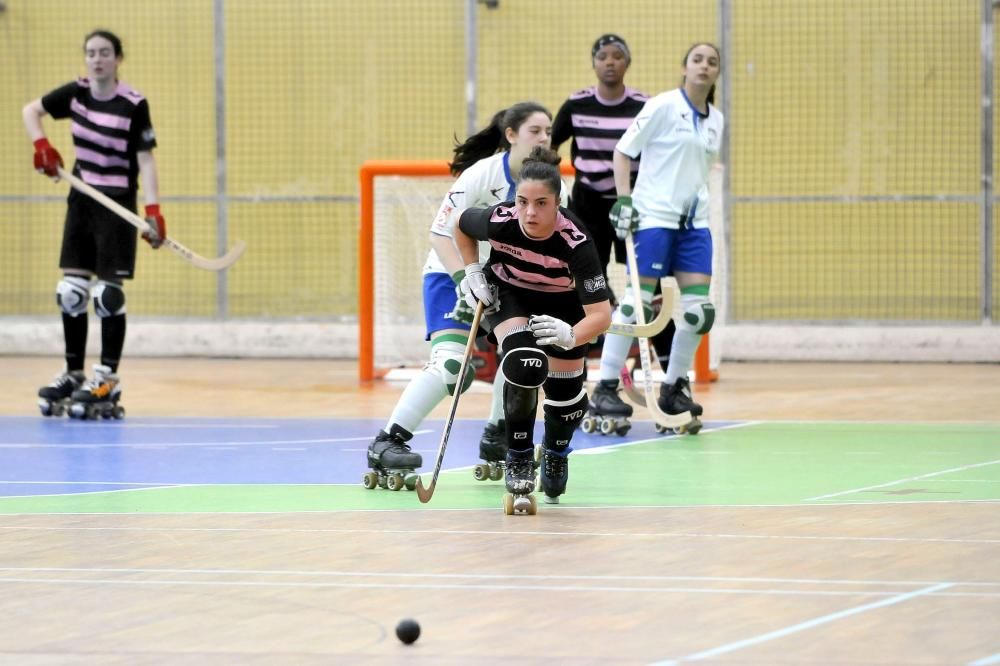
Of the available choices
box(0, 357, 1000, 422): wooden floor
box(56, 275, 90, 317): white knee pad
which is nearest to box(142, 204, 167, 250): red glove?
box(56, 275, 90, 317): white knee pad

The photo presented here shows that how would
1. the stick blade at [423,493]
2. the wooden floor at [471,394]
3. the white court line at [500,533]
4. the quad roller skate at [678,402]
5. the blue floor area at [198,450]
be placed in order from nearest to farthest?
the white court line at [500,533], the stick blade at [423,493], the blue floor area at [198,450], the quad roller skate at [678,402], the wooden floor at [471,394]

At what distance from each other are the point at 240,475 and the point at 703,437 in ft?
7.39

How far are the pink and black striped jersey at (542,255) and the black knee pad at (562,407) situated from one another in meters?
0.29

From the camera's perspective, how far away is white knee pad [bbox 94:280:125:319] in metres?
8.16

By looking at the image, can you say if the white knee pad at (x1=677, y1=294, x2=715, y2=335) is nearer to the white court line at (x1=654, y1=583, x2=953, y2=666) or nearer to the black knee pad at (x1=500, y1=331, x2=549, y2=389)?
the black knee pad at (x1=500, y1=331, x2=549, y2=389)

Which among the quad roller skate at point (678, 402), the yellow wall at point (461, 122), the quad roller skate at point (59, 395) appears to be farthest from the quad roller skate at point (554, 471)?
the yellow wall at point (461, 122)

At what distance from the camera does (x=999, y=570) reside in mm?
4227

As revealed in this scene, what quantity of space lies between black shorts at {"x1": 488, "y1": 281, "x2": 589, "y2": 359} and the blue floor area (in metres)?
1.08

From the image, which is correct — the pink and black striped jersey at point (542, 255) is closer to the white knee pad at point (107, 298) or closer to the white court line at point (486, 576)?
the white court line at point (486, 576)

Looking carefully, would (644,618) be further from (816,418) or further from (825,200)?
(825,200)

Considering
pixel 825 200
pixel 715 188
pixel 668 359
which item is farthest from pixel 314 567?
pixel 825 200

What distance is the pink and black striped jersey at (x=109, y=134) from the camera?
27.0 feet

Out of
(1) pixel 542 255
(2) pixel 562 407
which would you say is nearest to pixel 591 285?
(1) pixel 542 255

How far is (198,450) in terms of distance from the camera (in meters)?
7.03
